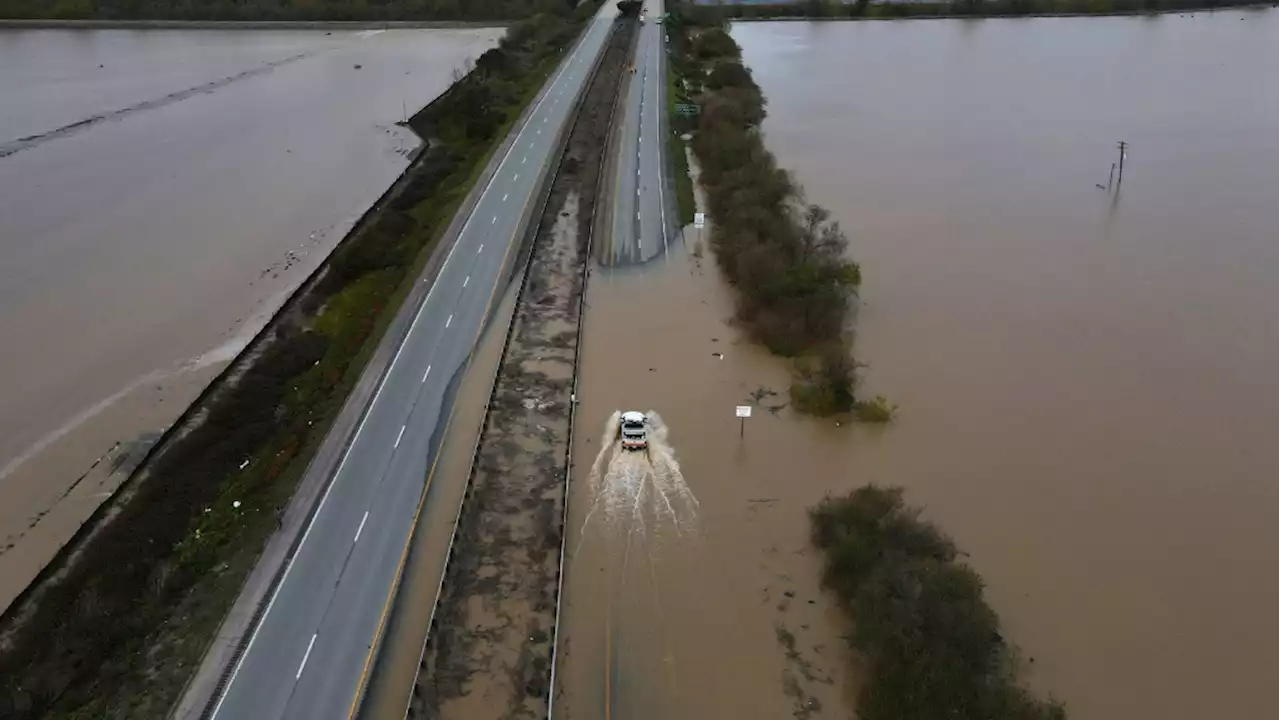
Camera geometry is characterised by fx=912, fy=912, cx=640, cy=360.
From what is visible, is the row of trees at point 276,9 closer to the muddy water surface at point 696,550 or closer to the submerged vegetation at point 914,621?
the muddy water surface at point 696,550

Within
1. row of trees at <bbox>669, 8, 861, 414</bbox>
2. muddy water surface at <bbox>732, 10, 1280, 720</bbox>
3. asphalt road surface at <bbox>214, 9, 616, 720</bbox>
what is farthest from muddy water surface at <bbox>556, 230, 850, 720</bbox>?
asphalt road surface at <bbox>214, 9, 616, 720</bbox>

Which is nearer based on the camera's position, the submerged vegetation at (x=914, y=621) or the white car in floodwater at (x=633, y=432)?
the submerged vegetation at (x=914, y=621)

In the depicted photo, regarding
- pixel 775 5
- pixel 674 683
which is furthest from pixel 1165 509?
pixel 775 5

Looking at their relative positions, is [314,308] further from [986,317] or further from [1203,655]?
[1203,655]

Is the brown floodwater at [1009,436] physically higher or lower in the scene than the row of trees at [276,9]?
lower

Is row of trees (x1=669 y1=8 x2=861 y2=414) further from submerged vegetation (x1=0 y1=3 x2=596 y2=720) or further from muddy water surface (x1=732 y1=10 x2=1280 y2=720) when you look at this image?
submerged vegetation (x1=0 y1=3 x2=596 y2=720)

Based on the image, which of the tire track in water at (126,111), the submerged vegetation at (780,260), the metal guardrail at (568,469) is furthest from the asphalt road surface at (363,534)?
the tire track in water at (126,111)
